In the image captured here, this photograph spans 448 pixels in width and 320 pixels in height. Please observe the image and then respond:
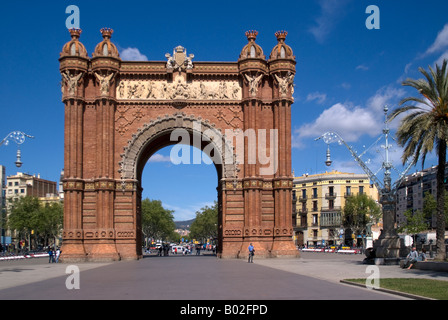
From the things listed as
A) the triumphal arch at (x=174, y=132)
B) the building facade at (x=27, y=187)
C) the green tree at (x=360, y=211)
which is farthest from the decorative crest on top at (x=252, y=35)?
the building facade at (x=27, y=187)

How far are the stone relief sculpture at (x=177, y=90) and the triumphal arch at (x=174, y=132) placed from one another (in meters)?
0.08

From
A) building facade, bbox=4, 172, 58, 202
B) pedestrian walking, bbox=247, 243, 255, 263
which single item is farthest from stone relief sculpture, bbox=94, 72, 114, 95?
building facade, bbox=4, 172, 58, 202

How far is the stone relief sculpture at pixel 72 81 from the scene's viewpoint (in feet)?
134

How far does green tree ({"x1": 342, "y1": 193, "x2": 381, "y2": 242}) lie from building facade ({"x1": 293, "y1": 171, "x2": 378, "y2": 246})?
4.03m

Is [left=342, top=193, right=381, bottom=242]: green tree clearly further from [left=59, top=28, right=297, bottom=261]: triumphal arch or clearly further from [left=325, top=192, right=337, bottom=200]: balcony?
[left=59, top=28, right=297, bottom=261]: triumphal arch

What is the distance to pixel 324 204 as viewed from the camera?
331ft

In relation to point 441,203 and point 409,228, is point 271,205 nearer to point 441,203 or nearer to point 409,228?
point 441,203

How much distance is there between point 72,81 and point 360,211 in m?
59.6

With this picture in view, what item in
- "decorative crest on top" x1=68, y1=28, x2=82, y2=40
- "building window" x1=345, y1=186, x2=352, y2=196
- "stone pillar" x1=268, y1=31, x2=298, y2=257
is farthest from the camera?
"building window" x1=345, y1=186, x2=352, y2=196

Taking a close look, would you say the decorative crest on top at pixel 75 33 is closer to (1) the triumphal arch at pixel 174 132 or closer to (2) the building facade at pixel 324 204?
(1) the triumphal arch at pixel 174 132

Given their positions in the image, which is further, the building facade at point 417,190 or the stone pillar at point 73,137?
the building facade at point 417,190

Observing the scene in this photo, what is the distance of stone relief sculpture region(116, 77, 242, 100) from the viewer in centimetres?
4244

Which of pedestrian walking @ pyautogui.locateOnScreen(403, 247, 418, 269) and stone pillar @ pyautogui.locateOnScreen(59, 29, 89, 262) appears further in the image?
stone pillar @ pyautogui.locateOnScreen(59, 29, 89, 262)
